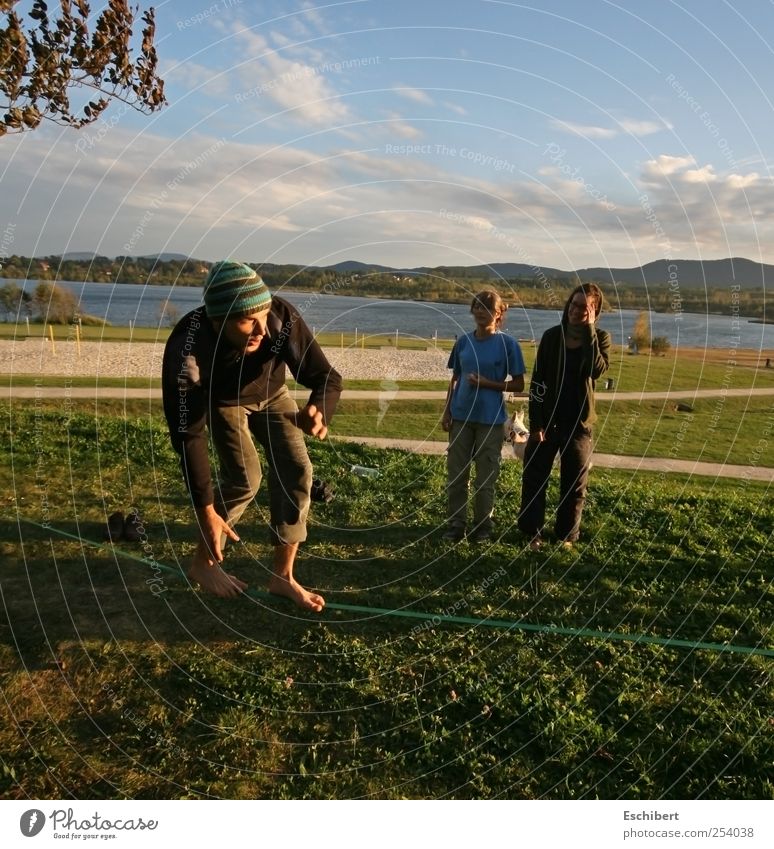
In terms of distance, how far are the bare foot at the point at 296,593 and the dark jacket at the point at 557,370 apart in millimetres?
2655

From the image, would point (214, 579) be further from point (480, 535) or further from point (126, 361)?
point (126, 361)

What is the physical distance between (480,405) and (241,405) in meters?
2.38

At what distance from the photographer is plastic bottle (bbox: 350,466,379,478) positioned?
8453 millimetres

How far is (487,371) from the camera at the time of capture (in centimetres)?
605

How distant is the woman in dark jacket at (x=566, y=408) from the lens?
5844 millimetres

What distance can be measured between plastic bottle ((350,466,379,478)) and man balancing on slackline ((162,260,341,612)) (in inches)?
132

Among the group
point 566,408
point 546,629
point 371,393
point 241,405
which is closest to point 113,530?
point 241,405

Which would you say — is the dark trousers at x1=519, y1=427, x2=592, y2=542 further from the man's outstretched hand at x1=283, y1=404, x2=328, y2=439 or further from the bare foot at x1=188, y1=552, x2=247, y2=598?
the bare foot at x1=188, y1=552, x2=247, y2=598

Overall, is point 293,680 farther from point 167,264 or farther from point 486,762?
point 167,264

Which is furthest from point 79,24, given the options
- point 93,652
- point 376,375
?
point 376,375

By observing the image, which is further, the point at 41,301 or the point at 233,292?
the point at 41,301

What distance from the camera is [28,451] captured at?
8781 millimetres
